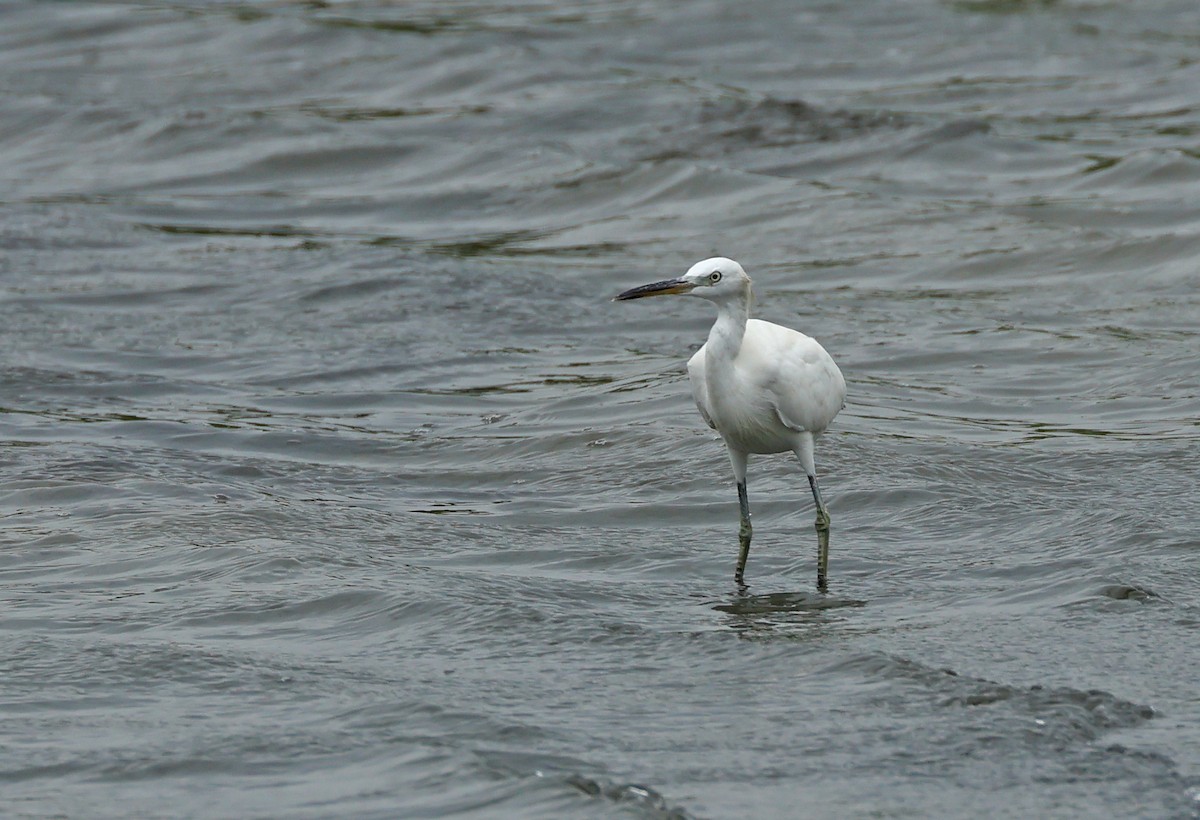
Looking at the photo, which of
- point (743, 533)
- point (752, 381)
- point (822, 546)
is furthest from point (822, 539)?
point (752, 381)

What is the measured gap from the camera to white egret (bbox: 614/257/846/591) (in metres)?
6.80

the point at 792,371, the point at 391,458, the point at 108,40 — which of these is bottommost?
the point at 391,458

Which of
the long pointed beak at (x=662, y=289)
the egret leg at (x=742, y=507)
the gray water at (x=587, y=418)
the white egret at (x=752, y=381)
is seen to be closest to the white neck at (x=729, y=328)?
the white egret at (x=752, y=381)

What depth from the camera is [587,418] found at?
32.1ft

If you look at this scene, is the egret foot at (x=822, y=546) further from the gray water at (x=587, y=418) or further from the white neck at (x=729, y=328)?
the white neck at (x=729, y=328)

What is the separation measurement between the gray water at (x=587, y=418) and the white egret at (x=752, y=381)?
1.84 feet

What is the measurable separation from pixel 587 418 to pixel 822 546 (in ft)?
9.19

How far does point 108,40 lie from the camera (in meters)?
21.2

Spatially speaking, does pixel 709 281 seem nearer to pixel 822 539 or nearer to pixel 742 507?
pixel 742 507

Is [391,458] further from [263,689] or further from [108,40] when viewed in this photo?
[108,40]

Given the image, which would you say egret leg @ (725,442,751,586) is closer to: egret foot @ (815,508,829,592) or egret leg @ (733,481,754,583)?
egret leg @ (733,481,754,583)

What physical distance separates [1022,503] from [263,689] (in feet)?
12.1

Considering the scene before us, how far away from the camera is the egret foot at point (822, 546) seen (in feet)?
23.3

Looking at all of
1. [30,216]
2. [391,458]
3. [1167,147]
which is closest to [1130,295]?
[1167,147]
